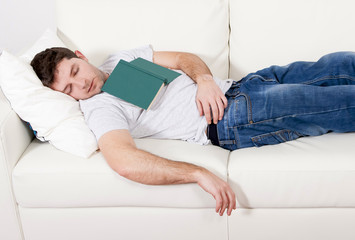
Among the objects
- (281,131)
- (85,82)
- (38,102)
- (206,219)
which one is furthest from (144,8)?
(206,219)

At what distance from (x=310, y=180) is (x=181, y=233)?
49cm

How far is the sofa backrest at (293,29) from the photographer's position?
6.76ft

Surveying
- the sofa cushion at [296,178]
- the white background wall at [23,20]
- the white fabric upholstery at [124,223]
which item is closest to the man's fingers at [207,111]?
the sofa cushion at [296,178]

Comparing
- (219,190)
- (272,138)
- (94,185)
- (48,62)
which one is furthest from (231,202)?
(48,62)

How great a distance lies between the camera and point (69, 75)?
5.92 feet

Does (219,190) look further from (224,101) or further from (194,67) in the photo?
(194,67)

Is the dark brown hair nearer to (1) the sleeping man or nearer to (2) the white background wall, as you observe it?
(1) the sleeping man

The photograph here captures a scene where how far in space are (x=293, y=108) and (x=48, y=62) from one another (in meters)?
0.92

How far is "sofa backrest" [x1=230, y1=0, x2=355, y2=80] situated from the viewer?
6.76 feet

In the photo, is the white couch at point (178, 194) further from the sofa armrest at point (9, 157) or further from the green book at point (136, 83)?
the green book at point (136, 83)

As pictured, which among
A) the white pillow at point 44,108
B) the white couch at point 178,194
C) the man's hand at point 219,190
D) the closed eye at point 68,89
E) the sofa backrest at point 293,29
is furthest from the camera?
the sofa backrest at point 293,29

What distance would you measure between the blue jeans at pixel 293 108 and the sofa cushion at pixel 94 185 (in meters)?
0.14

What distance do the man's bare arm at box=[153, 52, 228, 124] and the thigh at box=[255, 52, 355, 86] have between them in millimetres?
227

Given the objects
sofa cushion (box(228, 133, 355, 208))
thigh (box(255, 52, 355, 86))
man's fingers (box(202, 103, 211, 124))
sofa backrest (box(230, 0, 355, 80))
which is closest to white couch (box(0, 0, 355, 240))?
sofa cushion (box(228, 133, 355, 208))
